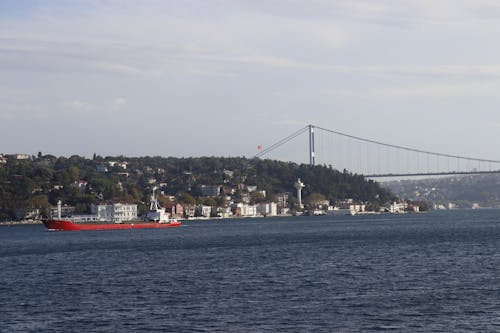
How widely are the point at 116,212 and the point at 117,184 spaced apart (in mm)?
46780

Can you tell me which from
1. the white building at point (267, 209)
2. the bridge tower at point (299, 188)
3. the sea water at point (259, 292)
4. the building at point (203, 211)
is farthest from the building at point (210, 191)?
the sea water at point (259, 292)

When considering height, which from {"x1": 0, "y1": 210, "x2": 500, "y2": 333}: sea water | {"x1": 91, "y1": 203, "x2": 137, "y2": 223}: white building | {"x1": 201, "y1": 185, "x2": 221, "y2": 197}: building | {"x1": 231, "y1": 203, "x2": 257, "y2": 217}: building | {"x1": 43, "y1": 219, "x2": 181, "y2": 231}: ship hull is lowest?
{"x1": 0, "y1": 210, "x2": 500, "y2": 333}: sea water

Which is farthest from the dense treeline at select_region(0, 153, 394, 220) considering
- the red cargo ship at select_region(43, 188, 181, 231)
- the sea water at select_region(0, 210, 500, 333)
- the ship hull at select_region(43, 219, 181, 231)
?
the sea water at select_region(0, 210, 500, 333)

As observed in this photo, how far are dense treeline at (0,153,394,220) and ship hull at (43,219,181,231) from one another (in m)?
27.5

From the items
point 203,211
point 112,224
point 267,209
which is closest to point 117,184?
point 203,211

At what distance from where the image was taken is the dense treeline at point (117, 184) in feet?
448

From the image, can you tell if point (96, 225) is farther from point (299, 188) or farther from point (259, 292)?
point (299, 188)

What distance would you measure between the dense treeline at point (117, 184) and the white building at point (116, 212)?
10.7 metres

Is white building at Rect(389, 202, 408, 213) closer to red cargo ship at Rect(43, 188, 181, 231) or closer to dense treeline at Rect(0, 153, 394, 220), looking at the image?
dense treeline at Rect(0, 153, 394, 220)

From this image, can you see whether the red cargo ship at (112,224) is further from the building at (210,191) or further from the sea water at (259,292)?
the building at (210,191)

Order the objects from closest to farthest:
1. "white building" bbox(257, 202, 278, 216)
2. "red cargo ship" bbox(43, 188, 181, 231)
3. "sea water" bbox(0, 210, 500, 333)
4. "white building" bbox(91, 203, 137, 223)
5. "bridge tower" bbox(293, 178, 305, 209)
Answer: "sea water" bbox(0, 210, 500, 333)
"red cargo ship" bbox(43, 188, 181, 231)
"white building" bbox(91, 203, 137, 223)
"white building" bbox(257, 202, 278, 216)
"bridge tower" bbox(293, 178, 305, 209)

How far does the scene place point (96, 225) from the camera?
102 m

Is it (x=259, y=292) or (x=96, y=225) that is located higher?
(x=96, y=225)

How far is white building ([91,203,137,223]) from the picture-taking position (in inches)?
4722
